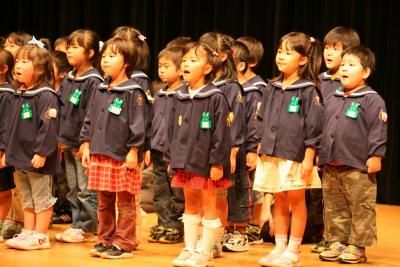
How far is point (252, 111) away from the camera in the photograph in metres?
5.84

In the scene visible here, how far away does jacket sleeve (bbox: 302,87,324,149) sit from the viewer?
16.1 feet

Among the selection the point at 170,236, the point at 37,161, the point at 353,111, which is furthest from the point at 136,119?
the point at 353,111

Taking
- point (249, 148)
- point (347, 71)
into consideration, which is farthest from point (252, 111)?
point (347, 71)

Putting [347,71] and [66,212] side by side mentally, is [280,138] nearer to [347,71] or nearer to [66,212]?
[347,71]

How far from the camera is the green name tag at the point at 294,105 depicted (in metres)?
4.93

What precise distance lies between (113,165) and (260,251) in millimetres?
1275

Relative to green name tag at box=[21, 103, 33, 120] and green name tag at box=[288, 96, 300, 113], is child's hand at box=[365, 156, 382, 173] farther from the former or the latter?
green name tag at box=[21, 103, 33, 120]

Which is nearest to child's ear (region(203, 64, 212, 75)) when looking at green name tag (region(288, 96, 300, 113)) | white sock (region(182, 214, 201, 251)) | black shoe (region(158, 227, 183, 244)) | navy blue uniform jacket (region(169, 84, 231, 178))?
navy blue uniform jacket (region(169, 84, 231, 178))

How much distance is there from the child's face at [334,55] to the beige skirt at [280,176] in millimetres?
1064

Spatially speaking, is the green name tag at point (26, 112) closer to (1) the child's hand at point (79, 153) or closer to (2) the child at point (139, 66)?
(1) the child's hand at point (79, 153)

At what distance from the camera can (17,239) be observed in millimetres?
5387

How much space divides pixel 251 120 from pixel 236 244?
911 mm

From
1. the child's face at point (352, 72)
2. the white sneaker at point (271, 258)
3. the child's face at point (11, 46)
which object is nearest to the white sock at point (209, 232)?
the white sneaker at point (271, 258)

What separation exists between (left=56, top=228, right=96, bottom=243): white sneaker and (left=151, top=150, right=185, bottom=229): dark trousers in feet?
1.83
